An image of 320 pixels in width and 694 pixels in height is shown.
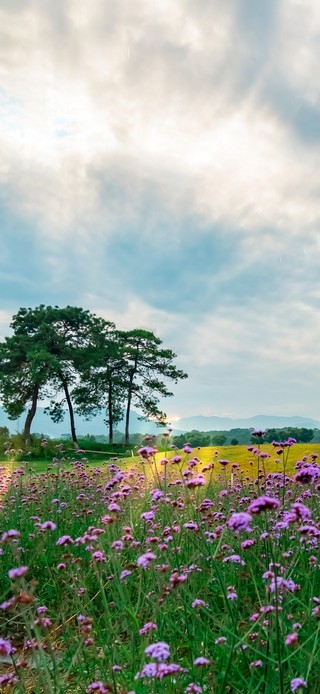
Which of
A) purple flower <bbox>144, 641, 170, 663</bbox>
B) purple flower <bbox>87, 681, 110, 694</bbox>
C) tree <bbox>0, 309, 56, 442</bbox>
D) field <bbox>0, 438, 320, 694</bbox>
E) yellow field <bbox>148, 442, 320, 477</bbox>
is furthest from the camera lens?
tree <bbox>0, 309, 56, 442</bbox>

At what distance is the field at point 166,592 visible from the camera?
2406 mm

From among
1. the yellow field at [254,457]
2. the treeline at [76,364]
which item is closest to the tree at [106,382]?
the treeline at [76,364]

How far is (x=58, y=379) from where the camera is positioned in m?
42.6

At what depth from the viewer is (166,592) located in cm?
313

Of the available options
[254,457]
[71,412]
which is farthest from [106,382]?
[254,457]

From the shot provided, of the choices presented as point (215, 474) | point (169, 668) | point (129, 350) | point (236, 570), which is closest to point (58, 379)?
point (129, 350)

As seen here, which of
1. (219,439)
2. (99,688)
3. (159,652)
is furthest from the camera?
(219,439)

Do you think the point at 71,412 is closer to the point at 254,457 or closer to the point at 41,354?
the point at 41,354

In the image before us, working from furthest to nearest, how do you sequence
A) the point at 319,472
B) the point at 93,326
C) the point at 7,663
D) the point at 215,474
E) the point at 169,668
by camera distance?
the point at 93,326 < the point at 215,474 < the point at 7,663 < the point at 319,472 < the point at 169,668

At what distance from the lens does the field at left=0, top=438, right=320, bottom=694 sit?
2.41 meters

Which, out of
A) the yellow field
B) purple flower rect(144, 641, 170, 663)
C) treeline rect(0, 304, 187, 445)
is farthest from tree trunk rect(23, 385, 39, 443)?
purple flower rect(144, 641, 170, 663)

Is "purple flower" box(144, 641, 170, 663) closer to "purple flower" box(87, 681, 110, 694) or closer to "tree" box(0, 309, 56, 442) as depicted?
"purple flower" box(87, 681, 110, 694)

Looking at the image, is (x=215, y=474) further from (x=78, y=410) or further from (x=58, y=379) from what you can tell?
(x=78, y=410)

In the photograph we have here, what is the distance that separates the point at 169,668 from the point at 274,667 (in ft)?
3.35
